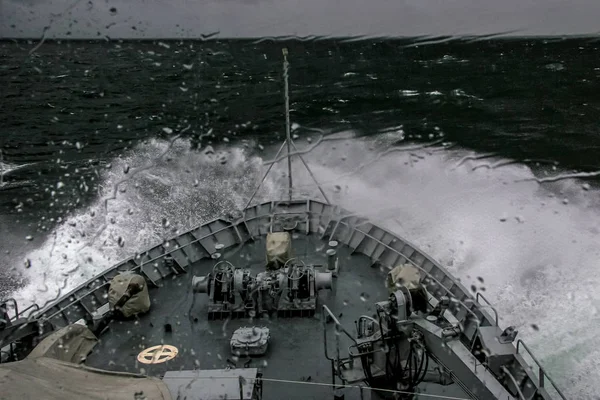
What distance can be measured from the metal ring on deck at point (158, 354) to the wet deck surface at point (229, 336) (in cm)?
13

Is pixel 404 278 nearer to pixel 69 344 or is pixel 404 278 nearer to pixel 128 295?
pixel 128 295

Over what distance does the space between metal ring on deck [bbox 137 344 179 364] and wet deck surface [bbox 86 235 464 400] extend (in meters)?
0.13

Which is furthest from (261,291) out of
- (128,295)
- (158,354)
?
(128,295)

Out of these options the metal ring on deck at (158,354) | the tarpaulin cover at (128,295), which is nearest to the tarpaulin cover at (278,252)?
the tarpaulin cover at (128,295)

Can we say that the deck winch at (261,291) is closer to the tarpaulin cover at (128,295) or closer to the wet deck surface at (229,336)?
the wet deck surface at (229,336)

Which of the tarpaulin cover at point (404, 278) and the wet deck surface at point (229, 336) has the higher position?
the tarpaulin cover at point (404, 278)

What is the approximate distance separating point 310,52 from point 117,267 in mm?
72390

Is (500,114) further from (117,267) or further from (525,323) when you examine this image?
(117,267)

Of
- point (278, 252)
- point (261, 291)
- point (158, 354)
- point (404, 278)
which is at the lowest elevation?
point (158, 354)

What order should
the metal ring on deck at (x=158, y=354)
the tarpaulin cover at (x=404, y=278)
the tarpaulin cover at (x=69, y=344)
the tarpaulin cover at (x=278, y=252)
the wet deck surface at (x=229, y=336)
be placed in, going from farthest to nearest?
the tarpaulin cover at (x=278, y=252), the tarpaulin cover at (x=404, y=278), the metal ring on deck at (x=158, y=354), the wet deck surface at (x=229, y=336), the tarpaulin cover at (x=69, y=344)

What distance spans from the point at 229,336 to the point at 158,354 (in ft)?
5.30

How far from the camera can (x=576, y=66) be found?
214 feet

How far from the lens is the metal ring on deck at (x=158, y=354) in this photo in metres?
12.0

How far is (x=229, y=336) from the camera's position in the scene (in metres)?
12.7
